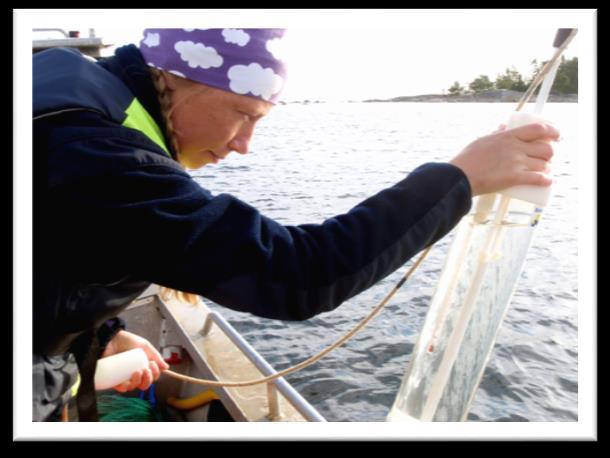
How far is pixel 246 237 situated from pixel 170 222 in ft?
0.48

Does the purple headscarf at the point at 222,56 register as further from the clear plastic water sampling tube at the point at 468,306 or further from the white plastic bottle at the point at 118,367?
the white plastic bottle at the point at 118,367

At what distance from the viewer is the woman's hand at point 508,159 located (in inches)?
46.4

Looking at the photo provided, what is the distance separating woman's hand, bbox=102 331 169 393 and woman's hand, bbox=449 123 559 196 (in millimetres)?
1374

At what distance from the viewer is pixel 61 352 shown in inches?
54.7

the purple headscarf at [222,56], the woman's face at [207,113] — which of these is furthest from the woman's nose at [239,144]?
the purple headscarf at [222,56]

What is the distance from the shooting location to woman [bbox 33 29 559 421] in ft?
3.43

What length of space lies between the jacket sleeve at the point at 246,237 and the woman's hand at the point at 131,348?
0.97m

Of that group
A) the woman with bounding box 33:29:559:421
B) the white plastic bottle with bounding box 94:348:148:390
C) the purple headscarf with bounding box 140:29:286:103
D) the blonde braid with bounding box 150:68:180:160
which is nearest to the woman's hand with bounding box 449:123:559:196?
the woman with bounding box 33:29:559:421

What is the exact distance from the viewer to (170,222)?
1.04m

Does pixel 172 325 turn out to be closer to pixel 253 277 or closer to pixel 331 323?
pixel 253 277

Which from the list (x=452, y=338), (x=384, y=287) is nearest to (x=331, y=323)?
(x=384, y=287)

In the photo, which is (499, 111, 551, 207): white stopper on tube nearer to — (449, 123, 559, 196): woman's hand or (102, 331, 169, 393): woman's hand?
(449, 123, 559, 196): woman's hand

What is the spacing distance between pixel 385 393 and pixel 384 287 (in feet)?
10.3

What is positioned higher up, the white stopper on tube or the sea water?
the white stopper on tube
